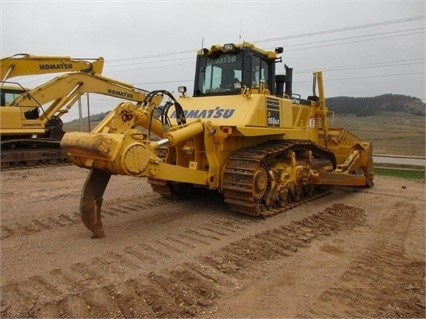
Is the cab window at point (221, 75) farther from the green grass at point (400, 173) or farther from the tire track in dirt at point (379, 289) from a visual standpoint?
the green grass at point (400, 173)

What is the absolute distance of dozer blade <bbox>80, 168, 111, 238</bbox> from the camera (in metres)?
5.04

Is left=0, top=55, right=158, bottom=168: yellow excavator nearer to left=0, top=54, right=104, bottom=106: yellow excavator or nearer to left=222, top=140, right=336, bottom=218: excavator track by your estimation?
left=0, top=54, right=104, bottom=106: yellow excavator

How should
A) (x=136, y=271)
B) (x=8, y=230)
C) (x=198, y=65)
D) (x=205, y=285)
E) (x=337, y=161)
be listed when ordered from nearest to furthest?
(x=205, y=285) < (x=136, y=271) < (x=8, y=230) < (x=198, y=65) < (x=337, y=161)

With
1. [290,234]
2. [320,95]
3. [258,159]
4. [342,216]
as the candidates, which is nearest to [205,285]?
[290,234]

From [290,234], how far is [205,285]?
2.12m

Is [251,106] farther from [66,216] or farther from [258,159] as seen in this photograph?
[66,216]

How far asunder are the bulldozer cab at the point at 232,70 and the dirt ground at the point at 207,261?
209 centimetres

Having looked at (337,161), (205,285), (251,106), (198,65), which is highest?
(198,65)

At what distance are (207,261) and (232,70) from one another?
3776 mm

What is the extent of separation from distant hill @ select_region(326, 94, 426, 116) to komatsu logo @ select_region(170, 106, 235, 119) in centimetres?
5919

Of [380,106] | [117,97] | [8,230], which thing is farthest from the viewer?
[380,106]

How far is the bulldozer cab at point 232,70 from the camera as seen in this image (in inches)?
270

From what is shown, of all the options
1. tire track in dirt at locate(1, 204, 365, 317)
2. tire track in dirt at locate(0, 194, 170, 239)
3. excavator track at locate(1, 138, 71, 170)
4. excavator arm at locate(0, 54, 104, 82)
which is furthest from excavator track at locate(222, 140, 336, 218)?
excavator arm at locate(0, 54, 104, 82)

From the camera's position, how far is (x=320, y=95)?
8938 millimetres
